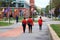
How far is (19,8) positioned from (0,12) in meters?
14.2

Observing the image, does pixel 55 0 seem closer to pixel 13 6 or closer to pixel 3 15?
pixel 3 15

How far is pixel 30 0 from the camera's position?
15212 centimetres

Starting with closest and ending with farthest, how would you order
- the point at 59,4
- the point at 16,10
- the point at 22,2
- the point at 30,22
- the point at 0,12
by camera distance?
the point at 30,22 < the point at 59,4 < the point at 0,12 < the point at 16,10 < the point at 22,2

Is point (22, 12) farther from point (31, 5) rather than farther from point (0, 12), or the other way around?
point (31, 5)

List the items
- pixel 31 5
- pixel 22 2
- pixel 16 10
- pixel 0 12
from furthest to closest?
pixel 31 5, pixel 22 2, pixel 16 10, pixel 0 12

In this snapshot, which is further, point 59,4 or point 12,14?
point 12,14

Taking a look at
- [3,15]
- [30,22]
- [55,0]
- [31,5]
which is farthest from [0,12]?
[30,22]

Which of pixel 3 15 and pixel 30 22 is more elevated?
pixel 30 22

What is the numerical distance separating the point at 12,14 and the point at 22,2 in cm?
1560

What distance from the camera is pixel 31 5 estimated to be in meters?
148

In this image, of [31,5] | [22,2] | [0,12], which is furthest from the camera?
[31,5]

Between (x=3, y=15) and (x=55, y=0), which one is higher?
(x=55, y=0)

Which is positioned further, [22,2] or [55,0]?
[22,2]

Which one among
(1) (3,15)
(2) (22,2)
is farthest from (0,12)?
(2) (22,2)
